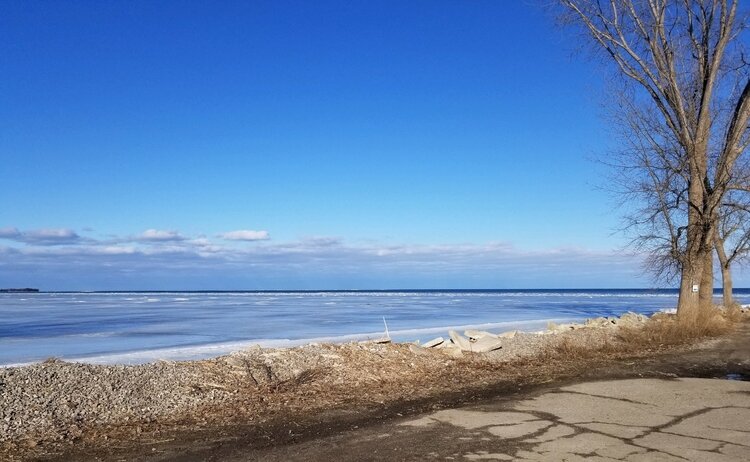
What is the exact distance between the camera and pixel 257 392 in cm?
834

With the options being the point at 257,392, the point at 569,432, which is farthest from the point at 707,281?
the point at 257,392

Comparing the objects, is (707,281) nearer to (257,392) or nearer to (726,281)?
(726,281)

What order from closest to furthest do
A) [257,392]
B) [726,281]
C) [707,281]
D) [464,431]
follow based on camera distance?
1. [464,431]
2. [257,392]
3. [707,281]
4. [726,281]

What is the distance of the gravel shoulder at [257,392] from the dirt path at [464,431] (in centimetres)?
4

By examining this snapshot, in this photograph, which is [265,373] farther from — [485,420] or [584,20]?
[584,20]

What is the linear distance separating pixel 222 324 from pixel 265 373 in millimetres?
15695

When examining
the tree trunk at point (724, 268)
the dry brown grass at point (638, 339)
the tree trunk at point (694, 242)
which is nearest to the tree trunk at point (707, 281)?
the tree trunk at point (694, 242)

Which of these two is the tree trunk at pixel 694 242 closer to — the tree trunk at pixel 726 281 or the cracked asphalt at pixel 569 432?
the tree trunk at pixel 726 281

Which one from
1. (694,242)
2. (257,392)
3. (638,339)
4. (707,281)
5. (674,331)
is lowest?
(257,392)

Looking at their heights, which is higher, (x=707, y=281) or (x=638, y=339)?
(x=707, y=281)

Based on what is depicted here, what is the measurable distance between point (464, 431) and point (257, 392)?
3189mm

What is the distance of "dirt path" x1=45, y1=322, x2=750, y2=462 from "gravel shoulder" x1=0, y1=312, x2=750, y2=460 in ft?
0.14

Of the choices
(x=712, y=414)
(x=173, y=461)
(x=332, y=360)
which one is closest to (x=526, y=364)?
(x=332, y=360)

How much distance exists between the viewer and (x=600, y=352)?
12.4 metres
